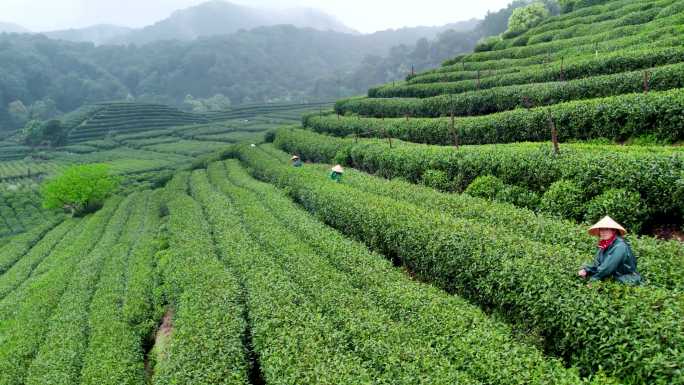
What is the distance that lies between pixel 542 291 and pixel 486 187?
9212 mm

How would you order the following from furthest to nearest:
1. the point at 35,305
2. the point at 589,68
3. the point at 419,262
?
the point at 589,68 → the point at 35,305 → the point at 419,262

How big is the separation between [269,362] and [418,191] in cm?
1240

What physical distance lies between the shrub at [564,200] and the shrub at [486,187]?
2.50 meters

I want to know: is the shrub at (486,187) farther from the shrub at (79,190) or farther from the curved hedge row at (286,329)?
the shrub at (79,190)

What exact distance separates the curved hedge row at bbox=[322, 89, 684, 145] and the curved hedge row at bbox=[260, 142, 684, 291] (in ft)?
→ 18.7

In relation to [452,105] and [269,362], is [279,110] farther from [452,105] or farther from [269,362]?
[269,362]

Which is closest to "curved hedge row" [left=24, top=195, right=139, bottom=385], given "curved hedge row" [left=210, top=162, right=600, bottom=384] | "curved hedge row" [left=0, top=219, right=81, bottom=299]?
"curved hedge row" [left=0, top=219, right=81, bottom=299]

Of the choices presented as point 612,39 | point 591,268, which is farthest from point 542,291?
point 612,39

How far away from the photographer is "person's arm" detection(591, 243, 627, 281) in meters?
8.82

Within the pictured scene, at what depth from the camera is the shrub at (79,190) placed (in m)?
49.2

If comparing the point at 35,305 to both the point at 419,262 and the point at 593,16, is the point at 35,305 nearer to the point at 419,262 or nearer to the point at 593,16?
the point at 419,262

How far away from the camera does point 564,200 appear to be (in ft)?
50.0

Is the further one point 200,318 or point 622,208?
point 200,318

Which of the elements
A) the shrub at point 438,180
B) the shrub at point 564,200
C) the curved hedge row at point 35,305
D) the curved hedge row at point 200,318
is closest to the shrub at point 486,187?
the shrub at point 438,180
